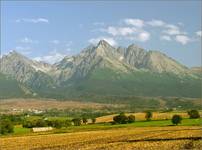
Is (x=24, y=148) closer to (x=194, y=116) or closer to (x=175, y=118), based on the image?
(x=175, y=118)

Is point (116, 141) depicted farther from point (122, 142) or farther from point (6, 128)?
point (6, 128)

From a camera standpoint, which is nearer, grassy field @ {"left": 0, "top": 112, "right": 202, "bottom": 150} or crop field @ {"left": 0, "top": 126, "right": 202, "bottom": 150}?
crop field @ {"left": 0, "top": 126, "right": 202, "bottom": 150}

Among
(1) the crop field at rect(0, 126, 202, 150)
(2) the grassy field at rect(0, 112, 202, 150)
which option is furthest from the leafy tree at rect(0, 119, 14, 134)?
(1) the crop field at rect(0, 126, 202, 150)

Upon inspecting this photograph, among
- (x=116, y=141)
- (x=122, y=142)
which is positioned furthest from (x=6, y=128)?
(x=122, y=142)

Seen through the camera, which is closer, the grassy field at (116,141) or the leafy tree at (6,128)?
the grassy field at (116,141)

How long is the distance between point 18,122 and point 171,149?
14903cm

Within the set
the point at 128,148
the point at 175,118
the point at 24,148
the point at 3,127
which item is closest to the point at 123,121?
the point at 175,118

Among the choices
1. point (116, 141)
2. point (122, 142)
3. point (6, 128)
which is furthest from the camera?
point (6, 128)

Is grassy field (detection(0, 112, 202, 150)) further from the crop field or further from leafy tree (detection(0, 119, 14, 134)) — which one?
leafy tree (detection(0, 119, 14, 134))

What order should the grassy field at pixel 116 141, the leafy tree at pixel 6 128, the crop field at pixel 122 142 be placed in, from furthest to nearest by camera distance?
the leafy tree at pixel 6 128
the grassy field at pixel 116 141
the crop field at pixel 122 142

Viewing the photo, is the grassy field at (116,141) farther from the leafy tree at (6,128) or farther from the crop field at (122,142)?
the leafy tree at (6,128)

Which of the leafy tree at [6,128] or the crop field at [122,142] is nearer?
the crop field at [122,142]

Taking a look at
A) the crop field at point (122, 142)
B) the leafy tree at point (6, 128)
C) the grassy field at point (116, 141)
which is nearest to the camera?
the crop field at point (122, 142)

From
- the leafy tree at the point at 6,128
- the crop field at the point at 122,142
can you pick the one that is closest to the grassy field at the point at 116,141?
the crop field at the point at 122,142
